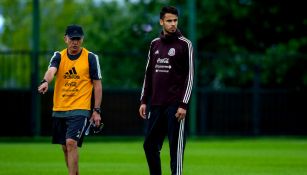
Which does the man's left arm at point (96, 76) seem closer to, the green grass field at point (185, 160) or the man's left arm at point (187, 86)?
the man's left arm at point (187, 86)

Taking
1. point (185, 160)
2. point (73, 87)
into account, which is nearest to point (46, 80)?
point (73, 87)

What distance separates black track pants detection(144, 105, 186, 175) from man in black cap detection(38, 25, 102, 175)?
73 cm

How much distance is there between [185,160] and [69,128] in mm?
7368

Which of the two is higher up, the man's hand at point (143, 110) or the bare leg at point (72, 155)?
the man's hand at point (143, 110)

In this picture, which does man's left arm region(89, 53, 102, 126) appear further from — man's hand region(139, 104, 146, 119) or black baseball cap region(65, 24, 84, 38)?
man's hand region(139, 104, 146, 119)

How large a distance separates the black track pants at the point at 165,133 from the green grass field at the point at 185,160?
139 inches

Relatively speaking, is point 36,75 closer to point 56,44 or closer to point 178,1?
point 178,1

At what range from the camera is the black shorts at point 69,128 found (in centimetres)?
1209

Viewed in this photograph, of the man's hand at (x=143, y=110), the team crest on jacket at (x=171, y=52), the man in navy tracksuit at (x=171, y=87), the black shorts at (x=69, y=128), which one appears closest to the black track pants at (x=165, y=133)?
the man in navy tracksuit at (x=171, y=87)

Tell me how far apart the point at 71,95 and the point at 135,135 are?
59.0 ft

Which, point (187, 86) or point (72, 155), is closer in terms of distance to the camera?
point (187, 86)

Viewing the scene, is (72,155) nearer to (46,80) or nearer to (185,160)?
(46,80)

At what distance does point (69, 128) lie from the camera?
39.8 ft

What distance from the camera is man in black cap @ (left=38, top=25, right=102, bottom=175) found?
12.2 metres
